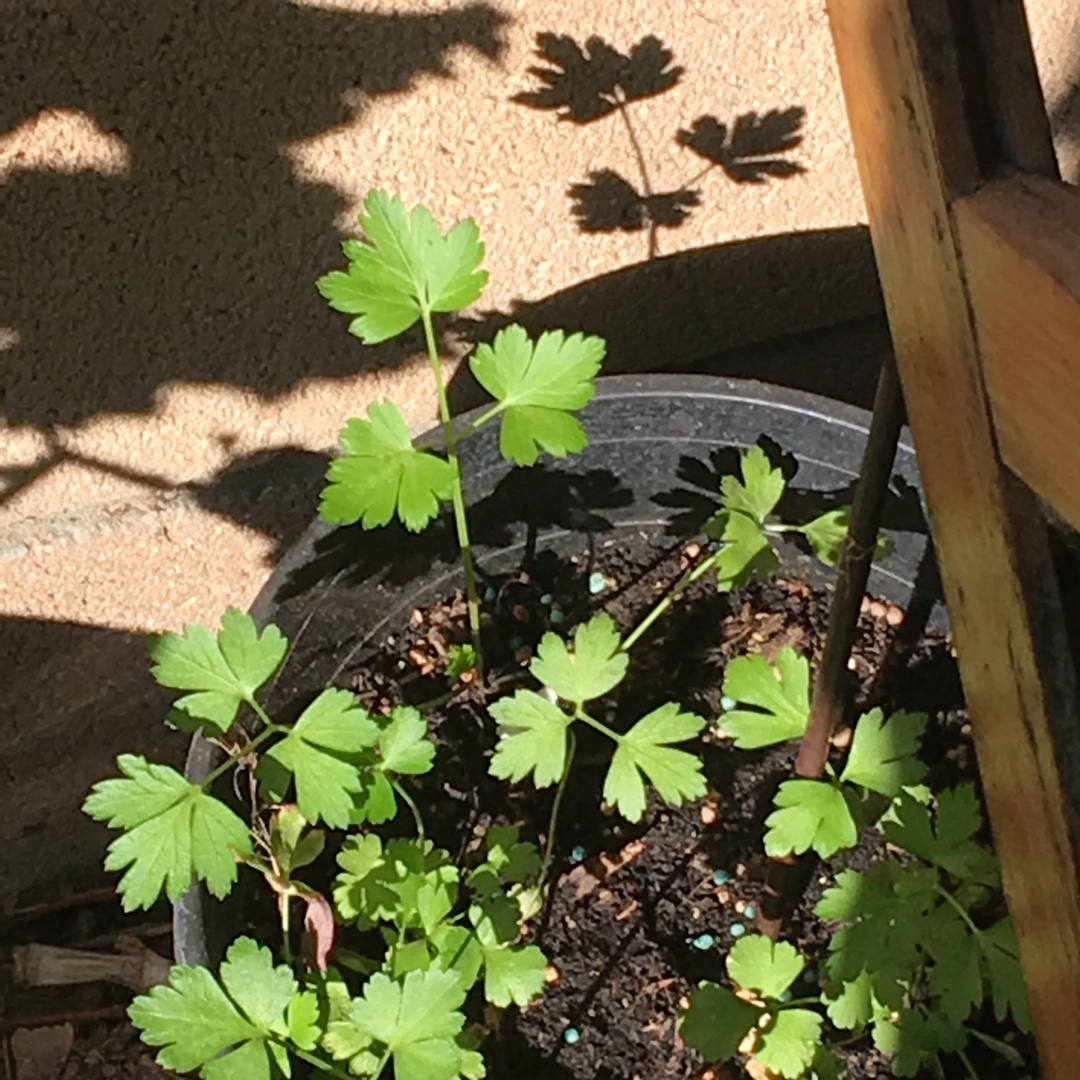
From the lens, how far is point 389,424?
1.10 meters

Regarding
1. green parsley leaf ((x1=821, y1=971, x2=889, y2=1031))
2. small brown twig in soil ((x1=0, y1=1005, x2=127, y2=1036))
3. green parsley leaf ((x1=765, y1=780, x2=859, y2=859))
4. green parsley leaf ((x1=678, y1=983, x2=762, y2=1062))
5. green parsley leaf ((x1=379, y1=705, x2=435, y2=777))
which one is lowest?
small brown twig in soil ((x1=0, y1=1005, x2=127, y2=1036))

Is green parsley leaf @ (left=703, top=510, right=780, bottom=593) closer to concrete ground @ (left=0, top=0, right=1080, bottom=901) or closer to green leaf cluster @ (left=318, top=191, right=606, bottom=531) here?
green leaf cluster @ (left=318, top=191, right=606, bottom=531)

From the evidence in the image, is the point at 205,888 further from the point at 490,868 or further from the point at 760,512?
the point at 760,512

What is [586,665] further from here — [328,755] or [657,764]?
[328,755]

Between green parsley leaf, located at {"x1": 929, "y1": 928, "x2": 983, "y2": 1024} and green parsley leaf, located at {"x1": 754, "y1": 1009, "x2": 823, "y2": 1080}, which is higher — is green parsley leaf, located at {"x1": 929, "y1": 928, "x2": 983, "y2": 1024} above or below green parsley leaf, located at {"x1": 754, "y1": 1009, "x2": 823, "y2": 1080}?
above

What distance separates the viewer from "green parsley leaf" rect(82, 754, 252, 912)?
39.4 inches

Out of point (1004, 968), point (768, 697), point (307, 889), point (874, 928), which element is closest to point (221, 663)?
point (307, 889)

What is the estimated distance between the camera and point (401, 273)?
42.9 inches

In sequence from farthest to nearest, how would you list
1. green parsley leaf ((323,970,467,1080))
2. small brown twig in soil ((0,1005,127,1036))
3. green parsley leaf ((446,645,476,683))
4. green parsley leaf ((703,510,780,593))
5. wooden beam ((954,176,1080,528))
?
small brown twig in soil ((0,1005,127,1036))
green parsley leaf ((446,645,476,683))
green parsley leaf ((703,510,780,593))
green parsley leaf ((323,970,467,1080))
wooden beam ((954,176,1080,528))

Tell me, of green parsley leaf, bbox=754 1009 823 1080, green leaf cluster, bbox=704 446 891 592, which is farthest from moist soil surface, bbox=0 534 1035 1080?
green leaf cluster, bbox=704 446 891 592

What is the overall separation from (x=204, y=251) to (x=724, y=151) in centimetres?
55

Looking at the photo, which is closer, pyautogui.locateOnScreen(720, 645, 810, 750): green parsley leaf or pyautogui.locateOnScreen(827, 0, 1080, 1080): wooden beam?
pyautogui.locateOnScreen(827, 0, 1080, 1080): wooden beam

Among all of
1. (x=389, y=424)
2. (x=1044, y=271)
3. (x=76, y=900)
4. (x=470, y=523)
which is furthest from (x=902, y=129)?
(x=76, y=900)

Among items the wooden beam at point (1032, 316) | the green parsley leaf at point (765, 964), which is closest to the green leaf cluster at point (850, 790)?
the green parsley leaf at point (765, 964)
